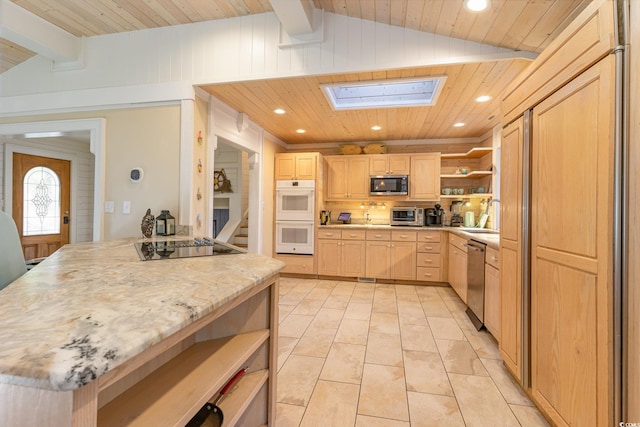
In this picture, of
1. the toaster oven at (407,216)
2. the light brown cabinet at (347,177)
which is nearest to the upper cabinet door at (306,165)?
the light brown cabinet at (347,177)

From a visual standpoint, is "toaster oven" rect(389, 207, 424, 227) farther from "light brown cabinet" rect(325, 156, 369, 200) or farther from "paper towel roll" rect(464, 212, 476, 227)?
"paper towel roll" rect(464, 212, 476, 227)

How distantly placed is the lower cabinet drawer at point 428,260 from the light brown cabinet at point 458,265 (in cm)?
17

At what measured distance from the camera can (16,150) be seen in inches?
161

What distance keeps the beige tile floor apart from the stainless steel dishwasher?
116 mm

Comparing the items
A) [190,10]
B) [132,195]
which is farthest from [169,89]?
[132,195]

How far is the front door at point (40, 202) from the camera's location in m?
4.18

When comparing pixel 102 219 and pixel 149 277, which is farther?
pixel 102 219

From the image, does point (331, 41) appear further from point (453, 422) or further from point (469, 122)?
point (453, 422)

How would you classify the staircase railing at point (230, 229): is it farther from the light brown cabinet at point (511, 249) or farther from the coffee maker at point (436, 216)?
the light brown cabinet at point (511, 249)

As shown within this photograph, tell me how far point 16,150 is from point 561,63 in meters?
6.19

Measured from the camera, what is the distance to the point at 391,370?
2.04 m

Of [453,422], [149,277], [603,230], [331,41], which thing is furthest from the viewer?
[331,41]

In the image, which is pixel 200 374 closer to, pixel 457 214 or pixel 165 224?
pixel 165 224

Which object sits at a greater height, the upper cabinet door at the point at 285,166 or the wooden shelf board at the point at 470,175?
the upper cabinet door at the point at 285,166
